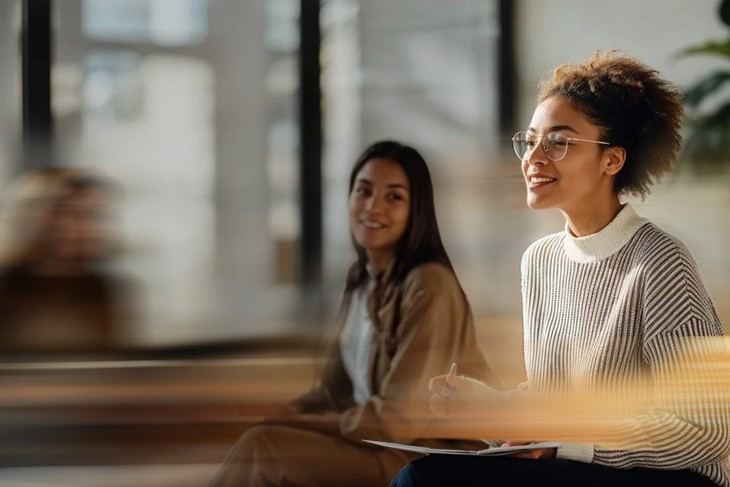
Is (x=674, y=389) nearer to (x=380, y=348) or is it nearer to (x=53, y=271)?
(x=380, y=348)

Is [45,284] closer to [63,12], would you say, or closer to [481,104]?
[63,12]

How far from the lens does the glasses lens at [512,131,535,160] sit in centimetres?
196

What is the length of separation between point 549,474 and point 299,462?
703 millimetres

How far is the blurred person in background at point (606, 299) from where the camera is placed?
167cm

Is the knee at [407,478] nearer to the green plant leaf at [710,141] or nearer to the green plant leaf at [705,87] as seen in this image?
the green plant leaf at [710,141]

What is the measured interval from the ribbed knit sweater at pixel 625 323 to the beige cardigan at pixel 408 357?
26 cm

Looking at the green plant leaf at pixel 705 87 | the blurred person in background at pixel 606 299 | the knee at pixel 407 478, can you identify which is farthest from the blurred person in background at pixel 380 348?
the green plant leaf at pixel 705 87

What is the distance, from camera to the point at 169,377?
2.13 m

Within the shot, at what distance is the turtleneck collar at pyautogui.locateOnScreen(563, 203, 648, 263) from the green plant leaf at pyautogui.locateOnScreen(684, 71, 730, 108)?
679 millimetres

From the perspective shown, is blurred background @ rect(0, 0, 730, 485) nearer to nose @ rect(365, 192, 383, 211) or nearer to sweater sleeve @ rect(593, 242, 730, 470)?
nose @ rect(365, 192, 383, 211)

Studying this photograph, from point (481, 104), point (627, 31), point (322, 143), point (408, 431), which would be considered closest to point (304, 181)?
point (322, 143)

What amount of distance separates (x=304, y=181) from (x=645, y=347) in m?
0.79

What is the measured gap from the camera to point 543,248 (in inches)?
78.4

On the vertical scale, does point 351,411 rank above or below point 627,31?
below
